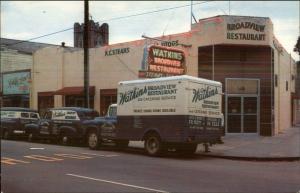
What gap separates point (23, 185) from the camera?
1060 centimetres

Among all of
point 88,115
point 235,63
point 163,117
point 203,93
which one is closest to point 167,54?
point 235,63

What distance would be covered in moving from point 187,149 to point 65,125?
22.8ft

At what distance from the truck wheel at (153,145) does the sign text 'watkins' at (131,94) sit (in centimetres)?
163

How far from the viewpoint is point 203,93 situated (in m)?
18.7

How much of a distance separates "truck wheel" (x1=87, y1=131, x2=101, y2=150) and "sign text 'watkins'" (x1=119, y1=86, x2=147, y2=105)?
6.73 feet

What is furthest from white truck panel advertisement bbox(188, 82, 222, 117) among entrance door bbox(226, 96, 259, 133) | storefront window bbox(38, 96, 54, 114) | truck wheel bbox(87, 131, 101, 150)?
storefront window bbox(38, 96, 54, 114)

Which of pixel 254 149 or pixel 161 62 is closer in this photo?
pixel 254 149

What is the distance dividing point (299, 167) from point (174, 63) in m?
12.4

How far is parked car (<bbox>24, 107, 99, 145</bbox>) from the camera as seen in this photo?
23.3 m

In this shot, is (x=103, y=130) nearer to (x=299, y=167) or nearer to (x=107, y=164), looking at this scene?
(x=107, y=164)

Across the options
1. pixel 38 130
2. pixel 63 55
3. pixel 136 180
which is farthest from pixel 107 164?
pixel 63 55

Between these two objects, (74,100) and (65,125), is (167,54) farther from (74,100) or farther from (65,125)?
(74,100)

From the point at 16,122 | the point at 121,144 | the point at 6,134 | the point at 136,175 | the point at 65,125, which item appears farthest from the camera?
the point at 16,122

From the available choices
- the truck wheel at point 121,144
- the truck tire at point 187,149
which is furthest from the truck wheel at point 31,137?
the truck tire at point 187,149
